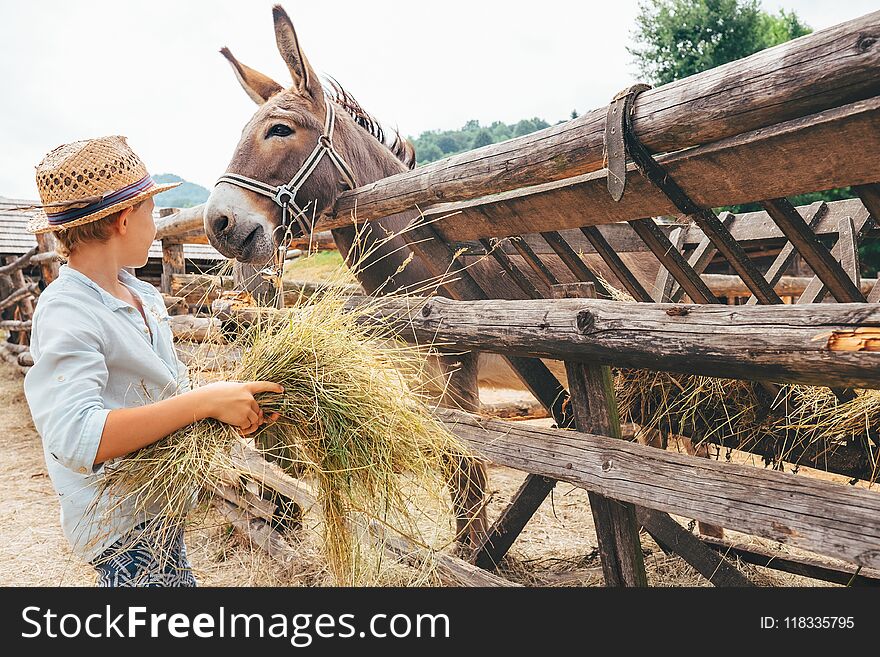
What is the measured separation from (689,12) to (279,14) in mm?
18369

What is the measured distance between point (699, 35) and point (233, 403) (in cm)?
2012

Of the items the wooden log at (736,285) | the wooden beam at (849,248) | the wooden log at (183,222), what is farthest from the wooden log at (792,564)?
the wooden log at (183,222)

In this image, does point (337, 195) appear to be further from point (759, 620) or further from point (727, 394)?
point (759, 620)

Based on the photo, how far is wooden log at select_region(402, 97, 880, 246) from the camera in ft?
5.39

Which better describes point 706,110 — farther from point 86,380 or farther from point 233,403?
point 86,380

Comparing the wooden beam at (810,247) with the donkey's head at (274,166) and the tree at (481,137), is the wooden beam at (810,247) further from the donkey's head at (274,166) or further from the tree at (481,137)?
the tree at (481,137)

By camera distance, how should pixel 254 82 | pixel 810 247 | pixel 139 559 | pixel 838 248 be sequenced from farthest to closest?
pixel 254 82 < pixel 838 248 < pixel 810 247 < pixel 139 559

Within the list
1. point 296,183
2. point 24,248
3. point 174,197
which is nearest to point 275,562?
point 296,183

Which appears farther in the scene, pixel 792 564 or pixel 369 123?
pixel 369 123

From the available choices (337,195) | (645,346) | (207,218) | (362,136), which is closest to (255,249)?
(207,218)

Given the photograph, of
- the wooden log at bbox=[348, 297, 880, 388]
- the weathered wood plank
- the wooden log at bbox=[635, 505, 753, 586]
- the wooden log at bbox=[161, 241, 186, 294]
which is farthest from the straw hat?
the wooden log at bbox=[161, 241, 186, 294]

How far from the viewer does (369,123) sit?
399 cm

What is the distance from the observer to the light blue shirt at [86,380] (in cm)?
144

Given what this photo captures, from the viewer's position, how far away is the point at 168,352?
75.5 inches
